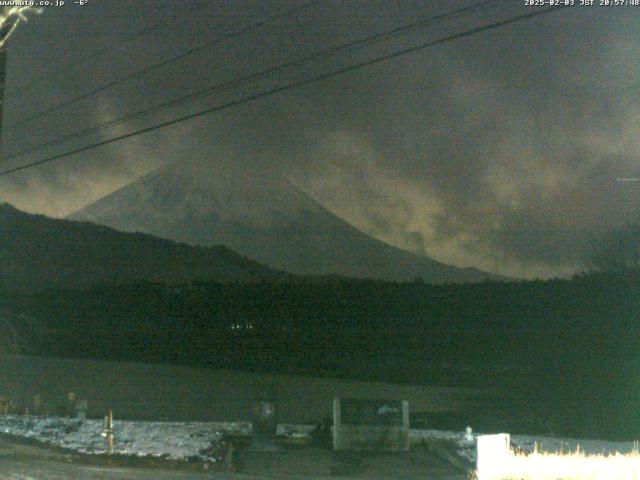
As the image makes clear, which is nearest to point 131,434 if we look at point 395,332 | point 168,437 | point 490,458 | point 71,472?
point 168,437

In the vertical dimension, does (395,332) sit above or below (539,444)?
above

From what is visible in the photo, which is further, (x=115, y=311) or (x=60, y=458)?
(x=115, y=311)

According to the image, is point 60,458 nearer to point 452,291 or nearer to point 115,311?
point 452,291

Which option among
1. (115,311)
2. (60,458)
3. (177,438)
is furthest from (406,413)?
(115,311)

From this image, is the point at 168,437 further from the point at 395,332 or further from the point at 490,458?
the point at 395,332

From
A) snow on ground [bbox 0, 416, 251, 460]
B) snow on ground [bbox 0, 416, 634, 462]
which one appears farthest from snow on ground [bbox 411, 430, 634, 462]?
snow on ground [bbox 0, 416, 251, 460]

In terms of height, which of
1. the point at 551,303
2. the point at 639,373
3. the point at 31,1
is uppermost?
the point at 31,1

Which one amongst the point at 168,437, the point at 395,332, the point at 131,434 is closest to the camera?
the point at 168,437

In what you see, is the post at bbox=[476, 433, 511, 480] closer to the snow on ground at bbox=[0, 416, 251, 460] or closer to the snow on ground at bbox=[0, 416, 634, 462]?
the snow on ground at bbox=[0, 416, 634, 462]
